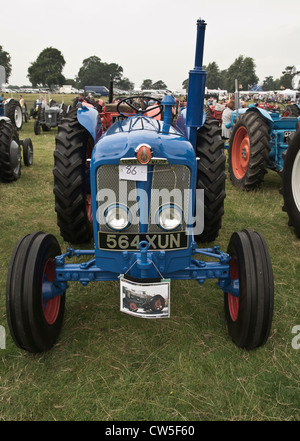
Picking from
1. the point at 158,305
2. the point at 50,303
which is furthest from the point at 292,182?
the point at 50,303

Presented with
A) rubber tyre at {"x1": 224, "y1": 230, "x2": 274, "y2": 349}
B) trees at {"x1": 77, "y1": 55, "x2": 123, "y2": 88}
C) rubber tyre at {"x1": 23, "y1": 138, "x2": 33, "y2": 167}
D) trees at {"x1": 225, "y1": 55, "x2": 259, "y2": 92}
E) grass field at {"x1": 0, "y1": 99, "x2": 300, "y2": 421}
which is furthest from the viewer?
trees at {"x1": 225, "y1": 55, "x2": 259, "y2": 92}

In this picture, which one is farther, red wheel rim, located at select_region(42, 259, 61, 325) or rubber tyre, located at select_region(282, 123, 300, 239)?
rubber tyre, located at select_region(282, 123, 300, 239)

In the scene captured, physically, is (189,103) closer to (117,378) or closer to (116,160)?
(116,160)

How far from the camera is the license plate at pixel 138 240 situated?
2232 millimetres

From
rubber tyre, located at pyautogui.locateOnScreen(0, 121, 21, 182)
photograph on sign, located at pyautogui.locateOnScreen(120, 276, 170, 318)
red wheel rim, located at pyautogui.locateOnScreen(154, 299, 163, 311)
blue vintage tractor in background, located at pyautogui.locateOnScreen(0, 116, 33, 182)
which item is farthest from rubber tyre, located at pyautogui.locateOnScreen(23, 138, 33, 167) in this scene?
red wheel rim, located at pyautogui.locateOnScreen(154, 299, 163, 311)

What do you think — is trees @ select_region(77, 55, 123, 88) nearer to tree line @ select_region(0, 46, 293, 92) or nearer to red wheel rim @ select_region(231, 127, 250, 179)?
tree line @ select_region(0, 46, 293, 92)

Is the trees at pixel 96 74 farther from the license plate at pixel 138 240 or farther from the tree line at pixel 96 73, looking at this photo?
the license plate at pixel 138 240

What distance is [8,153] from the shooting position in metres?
6.11

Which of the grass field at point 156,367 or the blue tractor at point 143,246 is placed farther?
the blue tractor at point 143,246

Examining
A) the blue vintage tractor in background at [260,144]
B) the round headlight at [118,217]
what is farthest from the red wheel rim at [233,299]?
the blue vintage tractor in background at [260,144]

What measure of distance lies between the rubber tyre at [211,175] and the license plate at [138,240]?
1.25 m

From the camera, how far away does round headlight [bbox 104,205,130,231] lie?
7.32 feet

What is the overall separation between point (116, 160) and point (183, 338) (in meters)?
1.32

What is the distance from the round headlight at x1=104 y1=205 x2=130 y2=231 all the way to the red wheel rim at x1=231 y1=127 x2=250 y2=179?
4427 mm
